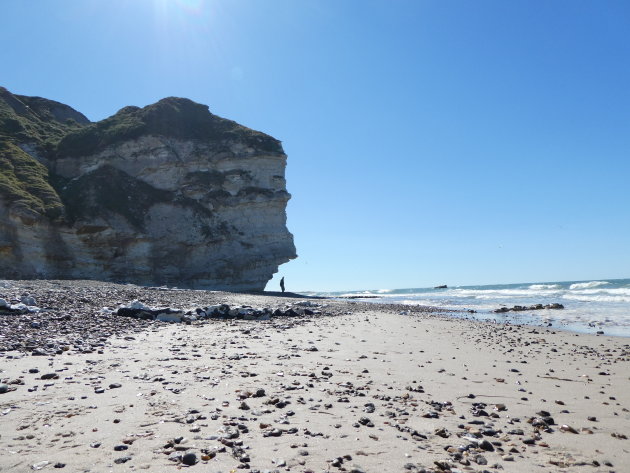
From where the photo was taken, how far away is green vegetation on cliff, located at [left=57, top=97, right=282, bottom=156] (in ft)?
141

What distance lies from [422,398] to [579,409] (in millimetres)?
2065

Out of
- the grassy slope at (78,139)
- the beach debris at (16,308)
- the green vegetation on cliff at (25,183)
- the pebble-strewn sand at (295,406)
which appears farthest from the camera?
the grassy slope at (78,139)

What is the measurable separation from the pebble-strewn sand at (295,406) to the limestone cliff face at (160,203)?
90.7ft

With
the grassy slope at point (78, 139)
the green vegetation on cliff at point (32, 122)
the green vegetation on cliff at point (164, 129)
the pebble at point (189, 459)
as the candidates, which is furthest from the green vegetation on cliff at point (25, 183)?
the pebble at point (189, 459)

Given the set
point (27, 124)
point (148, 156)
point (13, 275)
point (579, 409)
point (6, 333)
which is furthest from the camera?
point (27, 124)

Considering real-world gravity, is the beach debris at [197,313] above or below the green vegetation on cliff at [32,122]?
below

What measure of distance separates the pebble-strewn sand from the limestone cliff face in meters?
27.7

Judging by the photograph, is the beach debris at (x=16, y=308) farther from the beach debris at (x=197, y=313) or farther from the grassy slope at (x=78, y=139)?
the grassy slope at (x=78, y=139)

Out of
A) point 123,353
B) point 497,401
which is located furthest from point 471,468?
point 123,353

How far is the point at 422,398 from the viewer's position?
18.5 feet

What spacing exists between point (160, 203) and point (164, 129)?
31.8ft

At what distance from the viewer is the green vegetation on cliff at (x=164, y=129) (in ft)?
141

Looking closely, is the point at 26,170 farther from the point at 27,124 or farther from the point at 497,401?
the point at 497,401

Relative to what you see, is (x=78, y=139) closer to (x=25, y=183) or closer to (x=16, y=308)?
(x=25, y=183)
